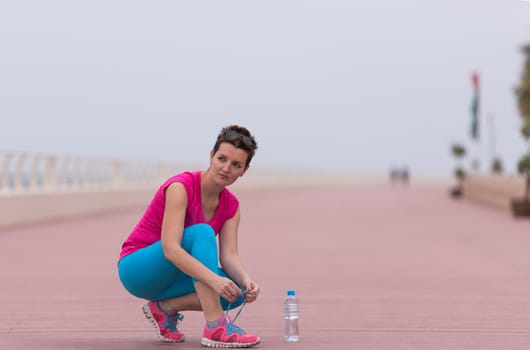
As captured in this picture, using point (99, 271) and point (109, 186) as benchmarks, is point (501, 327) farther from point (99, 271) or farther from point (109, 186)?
point (109, 186)

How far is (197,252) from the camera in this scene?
690 cm

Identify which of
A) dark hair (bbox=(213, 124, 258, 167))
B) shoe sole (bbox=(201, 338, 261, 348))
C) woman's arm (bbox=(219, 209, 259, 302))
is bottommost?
shoe sole (bbox=(201, 338, 261, 348))

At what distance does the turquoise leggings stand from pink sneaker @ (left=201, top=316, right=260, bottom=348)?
20 centimetres

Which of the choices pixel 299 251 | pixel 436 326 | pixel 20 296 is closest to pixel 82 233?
pixel 299 251

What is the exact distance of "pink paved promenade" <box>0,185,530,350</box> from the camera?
7.80 meters

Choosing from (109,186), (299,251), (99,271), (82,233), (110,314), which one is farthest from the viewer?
(109,186)

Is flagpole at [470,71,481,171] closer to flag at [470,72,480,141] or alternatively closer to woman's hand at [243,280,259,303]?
flag at [470,72,480,141]

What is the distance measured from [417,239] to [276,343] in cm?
1244

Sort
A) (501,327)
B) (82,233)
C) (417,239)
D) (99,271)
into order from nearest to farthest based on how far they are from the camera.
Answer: (501,327) < (99,271) < (417,239) < (82,233)

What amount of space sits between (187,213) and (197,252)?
1.14 ft

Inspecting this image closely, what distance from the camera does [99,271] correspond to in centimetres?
1343

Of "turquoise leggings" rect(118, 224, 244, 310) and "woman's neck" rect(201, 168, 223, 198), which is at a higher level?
"woman's neck" rect(201, 168, 223, 198)

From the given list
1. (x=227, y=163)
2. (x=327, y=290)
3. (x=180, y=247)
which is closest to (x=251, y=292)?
(x=180, y=247)

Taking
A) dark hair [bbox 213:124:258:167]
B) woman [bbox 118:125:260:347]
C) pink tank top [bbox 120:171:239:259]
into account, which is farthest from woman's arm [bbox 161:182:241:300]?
dark hair [bbox 213:124:258:167]
